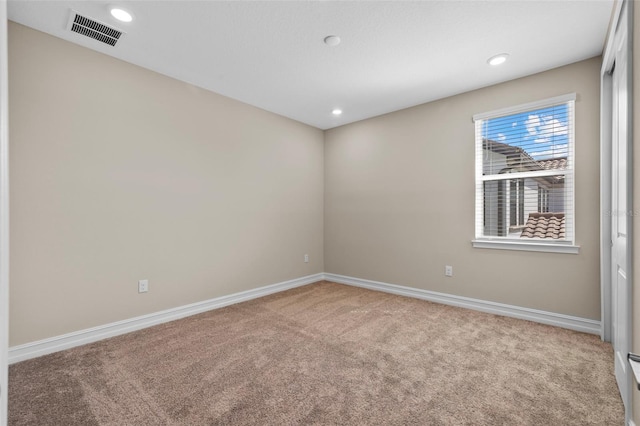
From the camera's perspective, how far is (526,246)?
3096 mm

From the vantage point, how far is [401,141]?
4.09 meters

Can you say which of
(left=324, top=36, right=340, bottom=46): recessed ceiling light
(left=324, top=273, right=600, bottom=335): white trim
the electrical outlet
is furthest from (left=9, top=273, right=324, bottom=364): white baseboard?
(left=324, top=36, right=340, bottom=46): recessed ceiling light

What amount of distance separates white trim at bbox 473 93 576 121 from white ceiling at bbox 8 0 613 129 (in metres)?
0.32

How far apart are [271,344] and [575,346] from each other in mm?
2593

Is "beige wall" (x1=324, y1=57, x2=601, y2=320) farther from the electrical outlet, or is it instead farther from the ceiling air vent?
the ceiling air vent

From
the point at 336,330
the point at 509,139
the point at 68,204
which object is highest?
the point at 509,139

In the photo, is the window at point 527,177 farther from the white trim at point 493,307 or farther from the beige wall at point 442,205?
the white trim at point 493,307

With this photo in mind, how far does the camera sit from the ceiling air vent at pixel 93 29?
7.32ft

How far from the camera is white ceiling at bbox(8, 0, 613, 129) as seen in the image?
212 centimetres

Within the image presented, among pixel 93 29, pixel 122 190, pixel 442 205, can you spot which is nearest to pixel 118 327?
pixel 122 190

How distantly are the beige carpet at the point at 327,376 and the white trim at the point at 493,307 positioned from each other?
0.47 feet

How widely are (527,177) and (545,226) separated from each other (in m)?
0.55

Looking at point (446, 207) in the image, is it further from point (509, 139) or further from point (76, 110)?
point (76, 110)

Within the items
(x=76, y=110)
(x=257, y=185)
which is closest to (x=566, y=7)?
(x=257, y=185)
